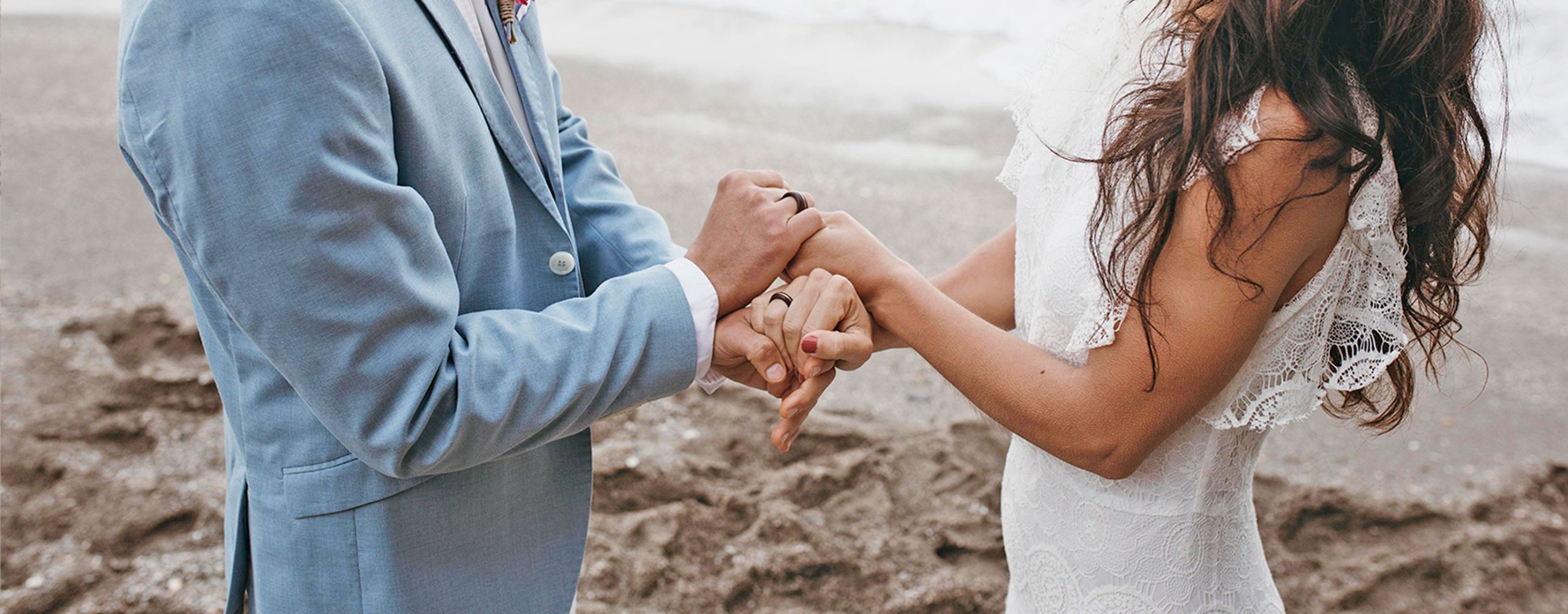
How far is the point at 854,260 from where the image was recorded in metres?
1.96

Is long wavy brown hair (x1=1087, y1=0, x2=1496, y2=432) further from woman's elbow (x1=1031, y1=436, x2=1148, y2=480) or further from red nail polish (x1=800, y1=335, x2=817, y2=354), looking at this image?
red nail polish (x1=800, y1=335, x2=817, y2=354)

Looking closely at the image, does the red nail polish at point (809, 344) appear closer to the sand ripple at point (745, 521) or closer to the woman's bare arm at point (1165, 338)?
the woman's bare arm at point (1165, 338)

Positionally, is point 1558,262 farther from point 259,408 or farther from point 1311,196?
point 259,408

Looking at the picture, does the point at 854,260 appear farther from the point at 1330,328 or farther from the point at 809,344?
the point at 1330,328

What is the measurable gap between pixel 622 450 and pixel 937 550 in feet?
3.33

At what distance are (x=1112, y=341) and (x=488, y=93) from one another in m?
0.93

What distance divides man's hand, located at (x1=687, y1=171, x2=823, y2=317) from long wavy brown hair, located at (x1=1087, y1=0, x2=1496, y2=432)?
0.53 meters

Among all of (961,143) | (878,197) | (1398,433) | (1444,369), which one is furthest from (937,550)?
(961,143)

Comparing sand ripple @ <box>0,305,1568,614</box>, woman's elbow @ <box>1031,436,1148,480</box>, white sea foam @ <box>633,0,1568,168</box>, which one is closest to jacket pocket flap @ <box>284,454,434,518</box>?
woman's elbow @ <box>1031,436,1148,480</box>

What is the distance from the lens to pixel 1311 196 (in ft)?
4.70

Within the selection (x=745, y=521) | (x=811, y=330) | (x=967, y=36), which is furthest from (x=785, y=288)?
(x=967, y=36)

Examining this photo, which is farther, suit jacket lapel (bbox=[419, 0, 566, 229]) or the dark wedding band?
the dark wedding band

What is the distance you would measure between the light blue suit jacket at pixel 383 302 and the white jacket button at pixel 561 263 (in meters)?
0.01

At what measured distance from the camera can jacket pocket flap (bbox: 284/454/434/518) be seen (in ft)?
4.85
